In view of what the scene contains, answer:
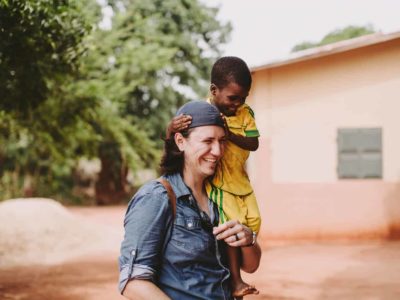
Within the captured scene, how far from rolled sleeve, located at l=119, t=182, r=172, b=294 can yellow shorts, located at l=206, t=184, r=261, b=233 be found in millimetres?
370

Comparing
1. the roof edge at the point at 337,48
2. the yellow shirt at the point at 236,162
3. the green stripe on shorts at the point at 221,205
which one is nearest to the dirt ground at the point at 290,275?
the roof edge at the point at 337,48

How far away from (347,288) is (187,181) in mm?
5777

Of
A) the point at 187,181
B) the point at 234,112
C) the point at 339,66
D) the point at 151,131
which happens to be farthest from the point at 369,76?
the point at 151,131

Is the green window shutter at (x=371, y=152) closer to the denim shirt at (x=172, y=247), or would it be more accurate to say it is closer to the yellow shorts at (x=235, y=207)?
the yellow shorts at (x=235, y=207)

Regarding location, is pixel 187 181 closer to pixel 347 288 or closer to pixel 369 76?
pixel 347 288

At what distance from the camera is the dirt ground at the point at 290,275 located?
23.5ft

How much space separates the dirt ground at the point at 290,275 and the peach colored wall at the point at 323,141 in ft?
1.84

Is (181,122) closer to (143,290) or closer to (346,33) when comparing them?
(143,290)

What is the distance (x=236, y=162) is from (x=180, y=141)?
1.57 feet

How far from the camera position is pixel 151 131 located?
72.6 ft

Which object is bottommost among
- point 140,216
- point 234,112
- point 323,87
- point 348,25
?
point 140,216

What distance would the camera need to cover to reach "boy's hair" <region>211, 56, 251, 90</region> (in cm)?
279

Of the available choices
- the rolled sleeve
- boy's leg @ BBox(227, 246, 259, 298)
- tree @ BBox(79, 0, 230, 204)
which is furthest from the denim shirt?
tree @ BBox(79, 0, 230, 204)

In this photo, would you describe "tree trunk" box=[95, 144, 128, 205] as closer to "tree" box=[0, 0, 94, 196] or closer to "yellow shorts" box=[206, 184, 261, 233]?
"tree" box=[0, 0, 94, 196]
